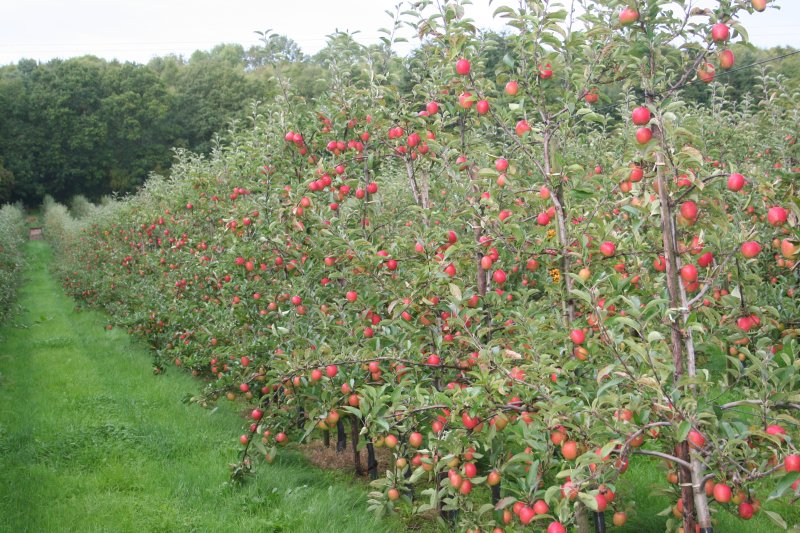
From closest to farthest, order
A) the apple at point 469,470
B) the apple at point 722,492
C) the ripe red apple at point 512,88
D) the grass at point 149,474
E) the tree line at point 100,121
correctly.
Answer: the apple at point 722,492 < the apple at point 469,470 < the ripe red apple at point 512,88 < the grass at point 149,474 < the tree line at point 100,121

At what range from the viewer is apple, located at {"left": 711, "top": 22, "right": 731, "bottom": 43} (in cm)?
224

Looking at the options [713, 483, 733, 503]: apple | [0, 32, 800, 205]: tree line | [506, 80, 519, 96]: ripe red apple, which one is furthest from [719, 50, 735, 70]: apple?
[0, 32, 800, 205]: tree line

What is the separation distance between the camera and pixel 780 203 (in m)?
2.70

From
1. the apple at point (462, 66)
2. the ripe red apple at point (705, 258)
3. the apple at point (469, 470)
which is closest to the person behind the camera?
the ripe red apple at point (705, 258)

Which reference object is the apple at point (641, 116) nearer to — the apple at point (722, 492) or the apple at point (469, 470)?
the apple at point (722, 492)

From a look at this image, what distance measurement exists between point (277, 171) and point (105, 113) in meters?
41.0

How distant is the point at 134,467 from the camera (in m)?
4.75

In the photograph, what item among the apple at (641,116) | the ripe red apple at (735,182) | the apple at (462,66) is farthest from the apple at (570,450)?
the apple at (462,66)

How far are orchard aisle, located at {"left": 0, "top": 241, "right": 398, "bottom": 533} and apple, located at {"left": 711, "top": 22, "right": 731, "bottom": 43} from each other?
3.12 metres

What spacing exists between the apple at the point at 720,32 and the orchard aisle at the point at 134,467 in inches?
123

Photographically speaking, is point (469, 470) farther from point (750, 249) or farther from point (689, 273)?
point (750, 249)

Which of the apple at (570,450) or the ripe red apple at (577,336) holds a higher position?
the ripe red apple at (577,336)

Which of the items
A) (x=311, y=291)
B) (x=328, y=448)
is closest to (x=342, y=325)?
(x=311, y=291)

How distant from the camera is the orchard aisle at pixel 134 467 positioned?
12.8 feet
